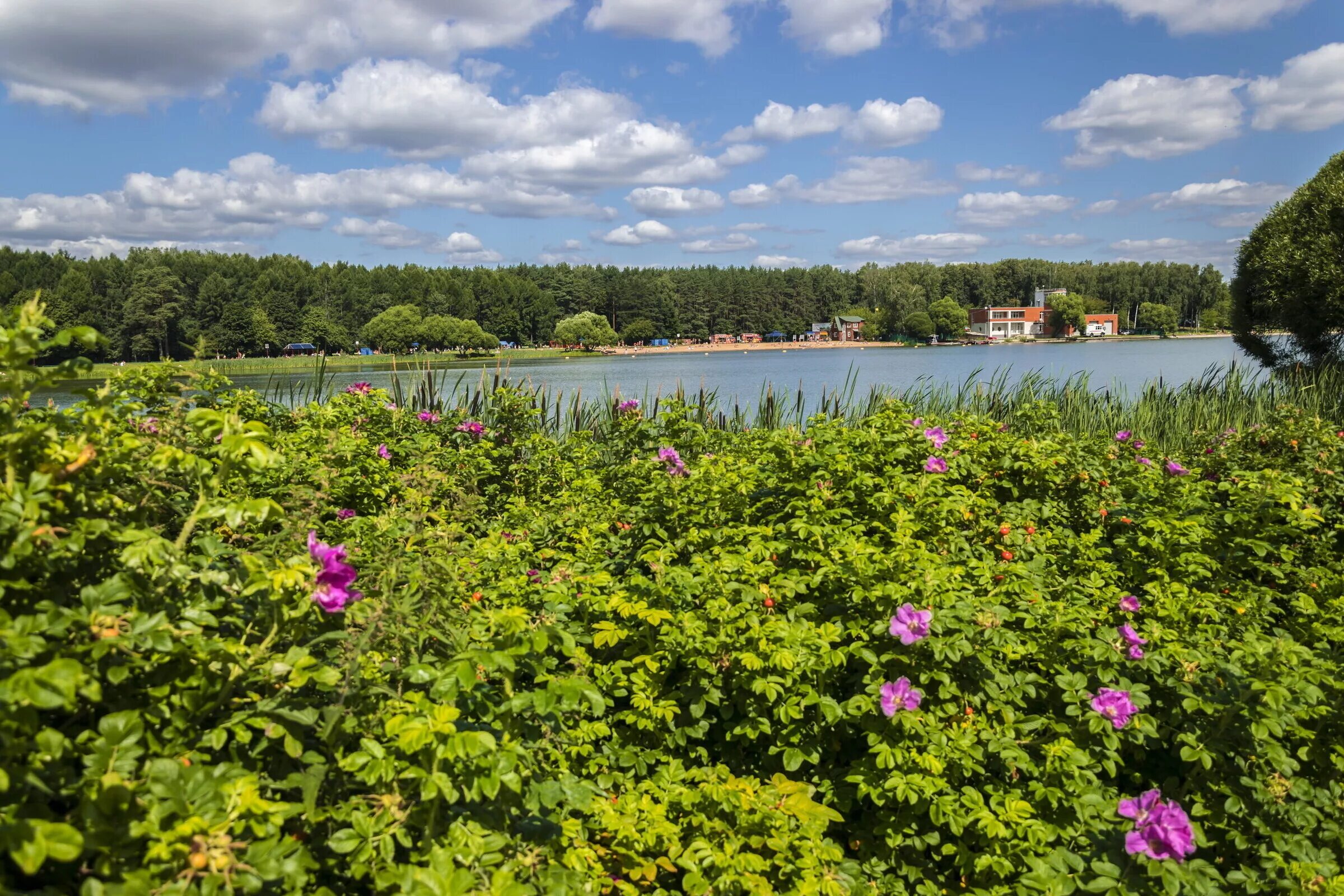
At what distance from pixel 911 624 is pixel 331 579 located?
5.13 feet

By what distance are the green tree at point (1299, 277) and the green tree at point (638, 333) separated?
85.9 m

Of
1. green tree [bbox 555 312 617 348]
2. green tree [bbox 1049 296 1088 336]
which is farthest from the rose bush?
green tree [bbox 1049 296 1088 336]

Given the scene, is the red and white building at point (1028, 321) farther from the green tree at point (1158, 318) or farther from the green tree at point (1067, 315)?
the green tree at point (1158, 318)

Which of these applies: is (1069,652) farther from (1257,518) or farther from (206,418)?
(206,418)

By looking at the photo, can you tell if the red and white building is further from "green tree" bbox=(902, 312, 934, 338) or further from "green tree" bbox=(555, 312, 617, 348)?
"green tree" bbox=(555, 312, 617, 348)

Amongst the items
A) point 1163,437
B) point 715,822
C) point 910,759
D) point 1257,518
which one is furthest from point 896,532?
point 1163,437

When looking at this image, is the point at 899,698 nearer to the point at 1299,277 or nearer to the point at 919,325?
the point at 1299,277

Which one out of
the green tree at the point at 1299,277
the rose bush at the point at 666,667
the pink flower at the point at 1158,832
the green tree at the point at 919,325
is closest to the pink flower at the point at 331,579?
the rose bush at the point at 666,667

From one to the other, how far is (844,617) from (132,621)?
2.07m

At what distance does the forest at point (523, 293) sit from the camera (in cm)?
6444

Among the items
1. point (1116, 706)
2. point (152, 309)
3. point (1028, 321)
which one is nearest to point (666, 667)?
point (1116, 706)

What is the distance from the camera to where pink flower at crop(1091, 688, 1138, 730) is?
2254 mm

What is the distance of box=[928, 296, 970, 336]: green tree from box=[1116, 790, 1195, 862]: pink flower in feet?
297

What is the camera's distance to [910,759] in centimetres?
224
